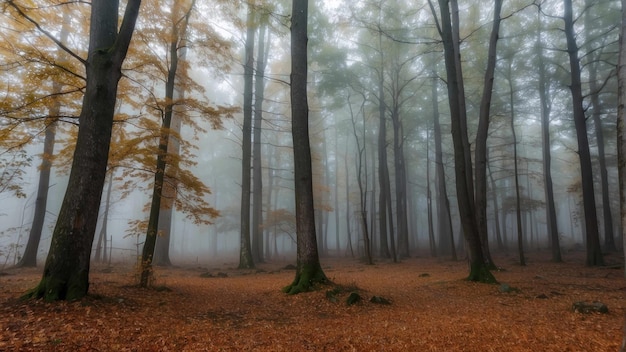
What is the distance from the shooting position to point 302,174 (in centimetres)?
808

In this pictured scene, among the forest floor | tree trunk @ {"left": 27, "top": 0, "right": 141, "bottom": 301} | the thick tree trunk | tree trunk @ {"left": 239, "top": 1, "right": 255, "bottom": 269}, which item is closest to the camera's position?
the forest floor

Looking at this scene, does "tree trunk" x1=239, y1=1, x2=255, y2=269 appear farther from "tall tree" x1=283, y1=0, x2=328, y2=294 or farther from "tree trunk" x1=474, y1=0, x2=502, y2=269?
"tree trunk" x1=474, y1=0, x2=502, y2=269

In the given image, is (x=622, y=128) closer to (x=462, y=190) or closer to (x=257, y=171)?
(x=462, y=190)

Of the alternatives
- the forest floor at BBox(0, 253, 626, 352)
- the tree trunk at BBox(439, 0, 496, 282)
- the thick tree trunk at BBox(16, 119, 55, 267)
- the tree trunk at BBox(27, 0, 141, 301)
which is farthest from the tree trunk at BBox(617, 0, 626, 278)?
the thick tree trunk at BBox(16, 119, 55, 267)

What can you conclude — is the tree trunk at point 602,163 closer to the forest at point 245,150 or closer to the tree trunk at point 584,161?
the forest at point 245,150

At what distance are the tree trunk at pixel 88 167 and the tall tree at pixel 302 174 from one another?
3858mm

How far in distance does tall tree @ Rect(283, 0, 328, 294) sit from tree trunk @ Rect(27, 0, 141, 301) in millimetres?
3858

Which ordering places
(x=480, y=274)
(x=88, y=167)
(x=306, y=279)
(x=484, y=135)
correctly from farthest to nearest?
(x=484, y=135) < (x=480, y=274) < (x=306, y=279) < (x=88, y=167)

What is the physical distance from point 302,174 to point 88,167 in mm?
4424

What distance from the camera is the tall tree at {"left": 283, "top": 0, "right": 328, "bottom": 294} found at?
7691mm

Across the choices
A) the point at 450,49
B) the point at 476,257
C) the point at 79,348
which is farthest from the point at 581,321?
the point at 450,49

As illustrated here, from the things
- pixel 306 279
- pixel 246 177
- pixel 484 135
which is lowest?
pixel 306 279

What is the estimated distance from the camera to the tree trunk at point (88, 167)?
5059mm

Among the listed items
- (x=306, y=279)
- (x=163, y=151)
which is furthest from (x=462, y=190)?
(x=163, y=151)
